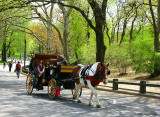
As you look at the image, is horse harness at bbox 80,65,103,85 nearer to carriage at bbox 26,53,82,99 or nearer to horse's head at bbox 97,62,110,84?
horse's head at bbox 97,62,110,84

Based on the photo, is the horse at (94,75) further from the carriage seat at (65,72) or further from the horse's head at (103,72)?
the carriage seat at (65,72)

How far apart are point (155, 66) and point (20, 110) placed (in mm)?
19087

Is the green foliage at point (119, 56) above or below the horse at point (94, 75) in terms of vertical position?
above

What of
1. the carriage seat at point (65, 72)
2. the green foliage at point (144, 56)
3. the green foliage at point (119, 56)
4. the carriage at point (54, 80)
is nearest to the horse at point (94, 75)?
the carriage at point (54, 80)

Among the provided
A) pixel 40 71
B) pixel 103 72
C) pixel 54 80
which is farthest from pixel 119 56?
pixel 103 72

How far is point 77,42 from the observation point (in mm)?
48938

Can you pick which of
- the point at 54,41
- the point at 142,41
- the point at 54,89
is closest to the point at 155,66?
the point at 142,41

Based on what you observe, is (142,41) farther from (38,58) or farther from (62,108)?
(62,108)

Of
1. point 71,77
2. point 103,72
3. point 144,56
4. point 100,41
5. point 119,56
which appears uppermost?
point 100,41

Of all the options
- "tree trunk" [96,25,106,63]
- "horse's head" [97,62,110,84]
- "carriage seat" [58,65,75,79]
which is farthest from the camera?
"tree trunk" [96,25,106,63]

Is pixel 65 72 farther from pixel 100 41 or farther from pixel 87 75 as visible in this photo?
pixel 100 41

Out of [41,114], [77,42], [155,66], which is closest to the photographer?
[41,114]

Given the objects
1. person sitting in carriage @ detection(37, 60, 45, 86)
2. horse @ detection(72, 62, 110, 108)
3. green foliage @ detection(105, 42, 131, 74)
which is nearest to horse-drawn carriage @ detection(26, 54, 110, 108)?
horse @ detection(72, 62, 110, 108)

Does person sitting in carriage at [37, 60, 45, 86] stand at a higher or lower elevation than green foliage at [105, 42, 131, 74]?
lower
